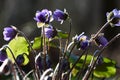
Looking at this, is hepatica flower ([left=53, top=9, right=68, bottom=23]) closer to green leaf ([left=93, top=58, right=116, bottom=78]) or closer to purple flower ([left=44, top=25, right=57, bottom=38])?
purple flower ([left=44, top=25, right=57, bottom=38])

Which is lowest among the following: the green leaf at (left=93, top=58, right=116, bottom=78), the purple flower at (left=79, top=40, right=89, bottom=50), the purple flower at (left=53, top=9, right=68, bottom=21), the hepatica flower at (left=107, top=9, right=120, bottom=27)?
the green leaf at (left=93, top=58, right=116, bottom=78)

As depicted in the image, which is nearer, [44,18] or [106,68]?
[44,18]

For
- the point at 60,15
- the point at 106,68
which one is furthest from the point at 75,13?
the point at 60,15

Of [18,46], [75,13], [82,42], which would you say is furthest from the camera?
[75,13]

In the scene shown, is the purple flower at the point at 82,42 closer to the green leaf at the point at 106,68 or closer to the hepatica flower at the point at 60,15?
the hepatica flower at the point at 60,15

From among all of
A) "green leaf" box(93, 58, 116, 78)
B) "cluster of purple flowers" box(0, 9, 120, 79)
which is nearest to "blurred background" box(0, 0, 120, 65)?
"green leaf" box(93, 58, 116, 78)

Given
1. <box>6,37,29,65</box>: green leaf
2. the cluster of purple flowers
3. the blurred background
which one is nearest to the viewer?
the cluster of purple flowers

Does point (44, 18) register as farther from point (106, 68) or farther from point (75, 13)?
point (75, 13)

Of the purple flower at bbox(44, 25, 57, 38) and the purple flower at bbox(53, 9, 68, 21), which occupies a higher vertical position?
the purple flower at bbox(53, 9, 68, 21)

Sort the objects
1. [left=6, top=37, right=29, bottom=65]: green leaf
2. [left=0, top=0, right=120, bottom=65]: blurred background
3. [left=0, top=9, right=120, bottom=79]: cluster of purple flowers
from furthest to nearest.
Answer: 1. [left=0, top=0, right=120, bottom=65]: blurred background
2. [left=6, top=37, right=29, bottom=65]: green leaf
3. [left=0, top=9, right=120, bottom=79]: cluster of purple flowers
